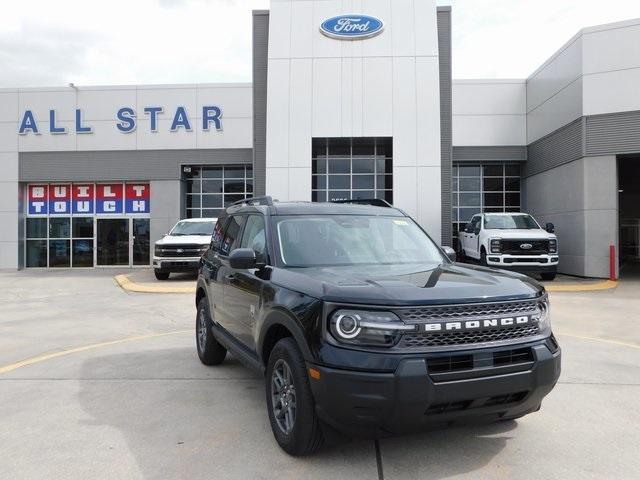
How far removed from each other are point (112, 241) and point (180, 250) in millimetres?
8311

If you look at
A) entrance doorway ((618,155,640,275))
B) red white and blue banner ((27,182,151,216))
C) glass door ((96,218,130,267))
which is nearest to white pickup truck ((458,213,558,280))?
red white and blue banner ((27,182,151,216))

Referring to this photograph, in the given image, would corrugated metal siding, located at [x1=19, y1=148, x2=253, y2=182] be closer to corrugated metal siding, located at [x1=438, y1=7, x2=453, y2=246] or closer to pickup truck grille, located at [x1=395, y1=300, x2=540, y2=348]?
corrugated metal siding, located at [x1=438, y1=7, x2=453, y2=246]

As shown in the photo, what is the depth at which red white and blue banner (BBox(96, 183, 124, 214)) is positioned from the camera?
73.8 feet

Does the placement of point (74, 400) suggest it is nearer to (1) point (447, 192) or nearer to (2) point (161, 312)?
(2) point (161, 312)

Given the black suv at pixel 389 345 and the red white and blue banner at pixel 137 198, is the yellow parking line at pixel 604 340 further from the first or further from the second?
the red white and blue banner at pixel 137 198

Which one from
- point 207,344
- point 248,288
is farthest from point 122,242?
point 248,288

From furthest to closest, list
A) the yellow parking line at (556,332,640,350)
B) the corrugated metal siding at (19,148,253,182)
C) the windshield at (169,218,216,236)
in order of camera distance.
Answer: the corrugated metal siding at (19,148,253,182), the windshield at (169,218,216,236), the yellow parking line at (556,332,640,350)

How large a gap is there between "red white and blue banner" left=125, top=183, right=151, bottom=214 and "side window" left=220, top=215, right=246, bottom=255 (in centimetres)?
1795

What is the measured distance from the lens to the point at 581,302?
37.2 ft

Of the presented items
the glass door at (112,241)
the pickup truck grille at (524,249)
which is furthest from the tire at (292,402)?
the glass door at (112,241)

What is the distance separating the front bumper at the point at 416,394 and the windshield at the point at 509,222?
45.8 feet

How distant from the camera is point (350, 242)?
443 cm

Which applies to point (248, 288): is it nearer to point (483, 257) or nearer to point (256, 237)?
point (256, 237)

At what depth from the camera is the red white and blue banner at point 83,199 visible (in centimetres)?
2267
